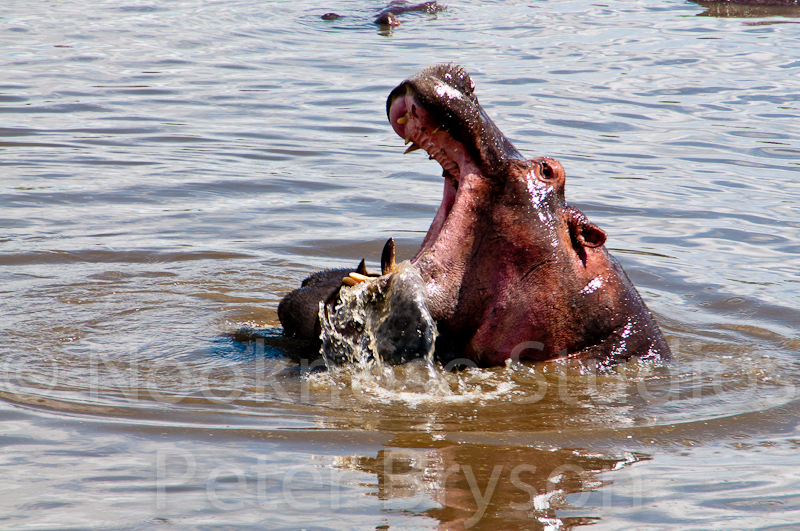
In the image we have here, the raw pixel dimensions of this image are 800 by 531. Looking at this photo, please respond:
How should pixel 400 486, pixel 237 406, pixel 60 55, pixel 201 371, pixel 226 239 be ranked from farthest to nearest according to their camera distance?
pixel 60 55
pixel 226 239
pixel 201 371
pixel 237 406
pixel 400 486

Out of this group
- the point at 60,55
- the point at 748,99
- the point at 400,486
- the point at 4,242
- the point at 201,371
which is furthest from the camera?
the point at 60,55

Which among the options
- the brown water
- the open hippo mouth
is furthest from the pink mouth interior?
the brown water

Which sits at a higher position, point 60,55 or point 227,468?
point 60,55

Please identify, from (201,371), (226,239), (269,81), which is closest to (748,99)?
(269,81)

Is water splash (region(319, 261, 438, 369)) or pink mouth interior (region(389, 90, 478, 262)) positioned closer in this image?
water splash (region(319, 261, 438, 369))

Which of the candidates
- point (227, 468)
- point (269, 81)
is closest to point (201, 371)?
point (227, 468)

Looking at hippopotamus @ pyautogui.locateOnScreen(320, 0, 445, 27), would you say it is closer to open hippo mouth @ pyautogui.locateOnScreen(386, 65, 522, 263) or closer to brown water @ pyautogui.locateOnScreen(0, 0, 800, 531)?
brown water @ pyautogui.locateOnScreen(0, 0, 800, 531)

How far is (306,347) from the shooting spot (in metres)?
4.59

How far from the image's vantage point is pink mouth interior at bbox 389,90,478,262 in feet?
13.1

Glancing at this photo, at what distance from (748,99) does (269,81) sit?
251 inches

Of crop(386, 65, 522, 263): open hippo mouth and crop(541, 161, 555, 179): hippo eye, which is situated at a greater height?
crop(386, 65, 522, 263): open hippo mouth

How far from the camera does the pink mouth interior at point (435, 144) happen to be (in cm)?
399

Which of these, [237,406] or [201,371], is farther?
[201,371]

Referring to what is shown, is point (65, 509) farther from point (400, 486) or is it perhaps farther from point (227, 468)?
point (400, 486)
